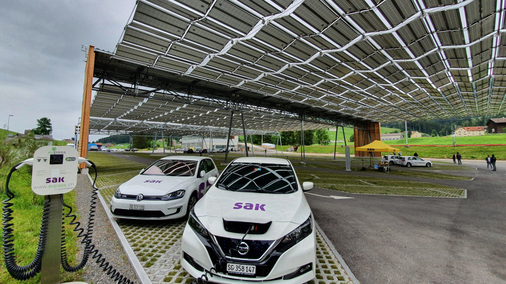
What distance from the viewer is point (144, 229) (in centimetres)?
420

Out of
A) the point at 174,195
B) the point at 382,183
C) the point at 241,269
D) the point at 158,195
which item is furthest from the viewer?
the point at 382,183

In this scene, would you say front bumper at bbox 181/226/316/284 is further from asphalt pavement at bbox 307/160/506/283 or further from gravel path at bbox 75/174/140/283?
Result: asphalt pavement at bbox 307/160/506/283

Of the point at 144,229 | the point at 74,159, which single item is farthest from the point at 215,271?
the point at 144,229

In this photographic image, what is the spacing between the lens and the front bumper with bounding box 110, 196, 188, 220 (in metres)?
4.11

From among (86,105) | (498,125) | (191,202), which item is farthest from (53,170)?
(498,125)

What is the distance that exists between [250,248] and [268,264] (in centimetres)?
25

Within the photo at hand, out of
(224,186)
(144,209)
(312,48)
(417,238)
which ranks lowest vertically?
(417,238)

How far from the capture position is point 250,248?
2.24 m

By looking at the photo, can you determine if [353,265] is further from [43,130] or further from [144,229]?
[43,130]

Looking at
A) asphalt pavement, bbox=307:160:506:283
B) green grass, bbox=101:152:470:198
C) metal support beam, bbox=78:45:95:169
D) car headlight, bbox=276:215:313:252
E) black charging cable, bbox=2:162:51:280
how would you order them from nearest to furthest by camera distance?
1. black charging cable, bbox=2:162:51:280
2. car headlight, bbox=276:215:313:252
3. asphalt pavement, bbox=307:160:506:283
4. green grass, bbox=101:152:470:198
5. metal support beam, bbox=78:45:95:169

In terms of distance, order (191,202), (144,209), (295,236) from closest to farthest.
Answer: (295,236) < (144,209) < (191,202)

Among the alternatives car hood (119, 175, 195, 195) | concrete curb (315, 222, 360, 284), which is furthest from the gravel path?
concrete curb (315, 222, 360, 284)

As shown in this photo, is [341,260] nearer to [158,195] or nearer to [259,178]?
[259,178]

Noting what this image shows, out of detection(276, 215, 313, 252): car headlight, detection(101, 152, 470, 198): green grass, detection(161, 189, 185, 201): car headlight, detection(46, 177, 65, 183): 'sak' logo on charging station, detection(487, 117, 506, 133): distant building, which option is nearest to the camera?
detection(46, 177, 65, 183): 'sak' logo on charging station
